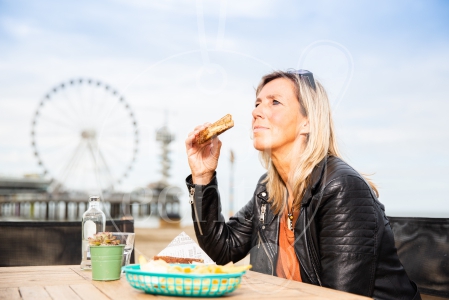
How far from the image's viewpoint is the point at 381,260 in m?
1.94

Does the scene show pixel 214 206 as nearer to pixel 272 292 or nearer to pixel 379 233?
Answer: pixel 379 233

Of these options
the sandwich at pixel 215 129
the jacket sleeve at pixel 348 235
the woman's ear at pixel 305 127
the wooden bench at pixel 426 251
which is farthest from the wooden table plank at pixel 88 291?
the wooden bench at pixel 426 251

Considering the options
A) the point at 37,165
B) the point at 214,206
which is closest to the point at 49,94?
Result: the point at 37,165

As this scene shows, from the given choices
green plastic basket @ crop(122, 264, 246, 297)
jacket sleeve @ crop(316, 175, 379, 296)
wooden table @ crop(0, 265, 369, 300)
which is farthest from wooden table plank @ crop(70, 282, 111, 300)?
jacket sleeve @ crop(316, 175, 379, 296)

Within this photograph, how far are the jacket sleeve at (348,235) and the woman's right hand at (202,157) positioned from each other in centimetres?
70

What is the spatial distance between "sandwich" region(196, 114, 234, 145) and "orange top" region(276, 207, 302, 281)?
1.58 feet

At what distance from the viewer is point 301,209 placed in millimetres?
2062

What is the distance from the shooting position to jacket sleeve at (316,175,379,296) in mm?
1798

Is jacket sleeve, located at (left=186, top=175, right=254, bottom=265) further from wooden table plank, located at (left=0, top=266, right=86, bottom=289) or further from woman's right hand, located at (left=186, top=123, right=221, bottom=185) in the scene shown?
wooden table plank, located at (left=0, top=266, right=86, bottom=289)

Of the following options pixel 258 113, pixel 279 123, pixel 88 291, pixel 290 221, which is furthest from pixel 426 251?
pixel 88 291

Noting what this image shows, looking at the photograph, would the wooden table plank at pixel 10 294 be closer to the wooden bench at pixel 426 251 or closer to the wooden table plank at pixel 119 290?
the wooden table plank at pixel 119 290

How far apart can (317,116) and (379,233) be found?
623mm

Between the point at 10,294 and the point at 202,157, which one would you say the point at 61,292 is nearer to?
the point at 10,294

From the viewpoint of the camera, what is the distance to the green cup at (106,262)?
1621 mm
